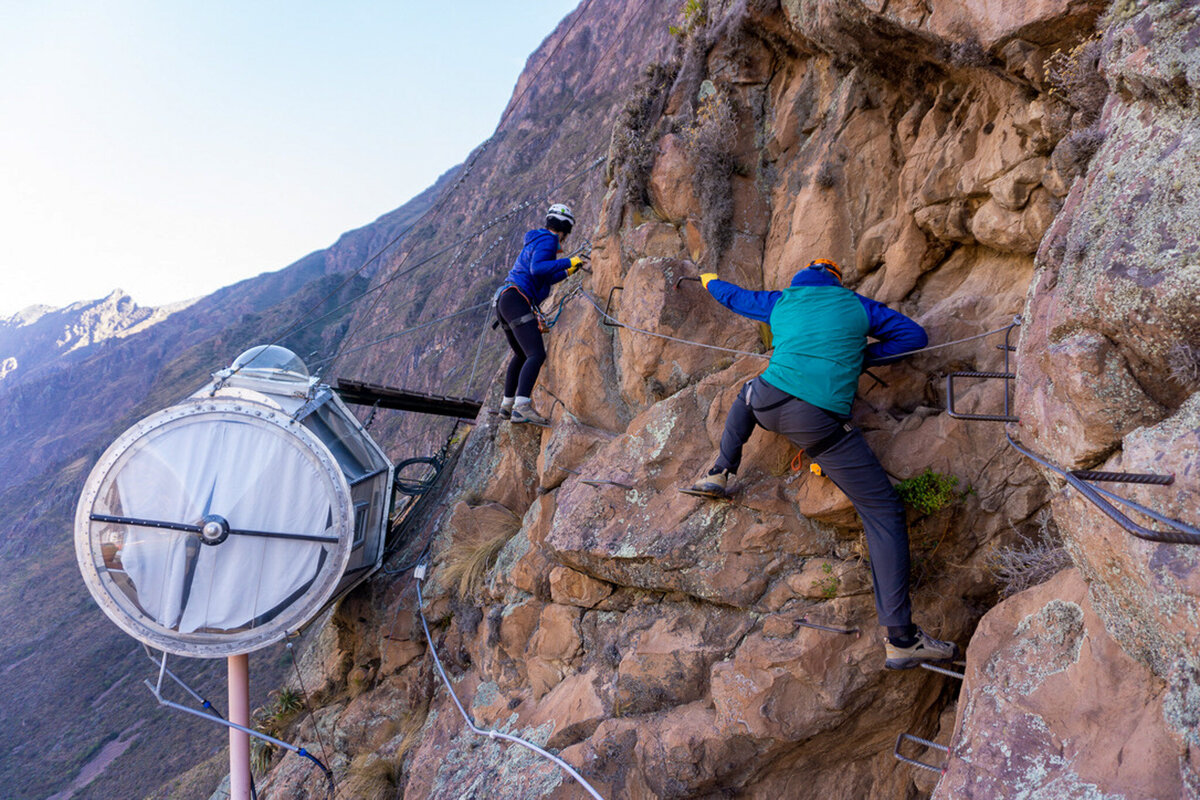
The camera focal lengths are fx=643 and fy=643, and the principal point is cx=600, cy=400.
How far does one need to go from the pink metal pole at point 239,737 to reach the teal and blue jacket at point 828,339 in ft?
26.5

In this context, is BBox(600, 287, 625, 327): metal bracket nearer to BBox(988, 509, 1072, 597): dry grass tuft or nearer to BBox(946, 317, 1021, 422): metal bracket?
BBox(946, 317, 1021, 422): metal bracket

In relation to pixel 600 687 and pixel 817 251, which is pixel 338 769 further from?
pixel 817 251

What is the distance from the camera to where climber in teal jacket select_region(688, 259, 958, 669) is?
414 cm

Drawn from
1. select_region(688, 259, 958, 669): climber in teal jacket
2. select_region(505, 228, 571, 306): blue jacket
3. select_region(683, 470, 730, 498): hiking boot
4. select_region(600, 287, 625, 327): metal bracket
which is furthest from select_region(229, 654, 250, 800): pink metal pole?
select_region(688, 259, 958, 669): climber in teal jacket

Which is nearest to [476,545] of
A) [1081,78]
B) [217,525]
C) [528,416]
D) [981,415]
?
[528,416]

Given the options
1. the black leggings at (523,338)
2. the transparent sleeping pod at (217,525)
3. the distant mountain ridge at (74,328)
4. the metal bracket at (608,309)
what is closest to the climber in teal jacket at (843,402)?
the metal bracket at (608,309)

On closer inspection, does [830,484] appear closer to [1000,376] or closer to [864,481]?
[864,481]

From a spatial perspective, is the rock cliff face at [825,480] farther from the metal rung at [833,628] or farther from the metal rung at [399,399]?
the metal rung at [399,399]

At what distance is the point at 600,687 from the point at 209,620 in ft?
17.2

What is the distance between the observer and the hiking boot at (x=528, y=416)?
7688 millimetres

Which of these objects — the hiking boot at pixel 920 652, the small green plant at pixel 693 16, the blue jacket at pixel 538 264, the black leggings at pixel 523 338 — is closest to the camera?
the hiking boot at pixel 920 652

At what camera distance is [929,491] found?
4477 millimetres

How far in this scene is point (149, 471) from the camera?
795 cm

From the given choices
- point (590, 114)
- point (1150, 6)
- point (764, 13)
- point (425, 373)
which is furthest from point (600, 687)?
point (590, 114)
